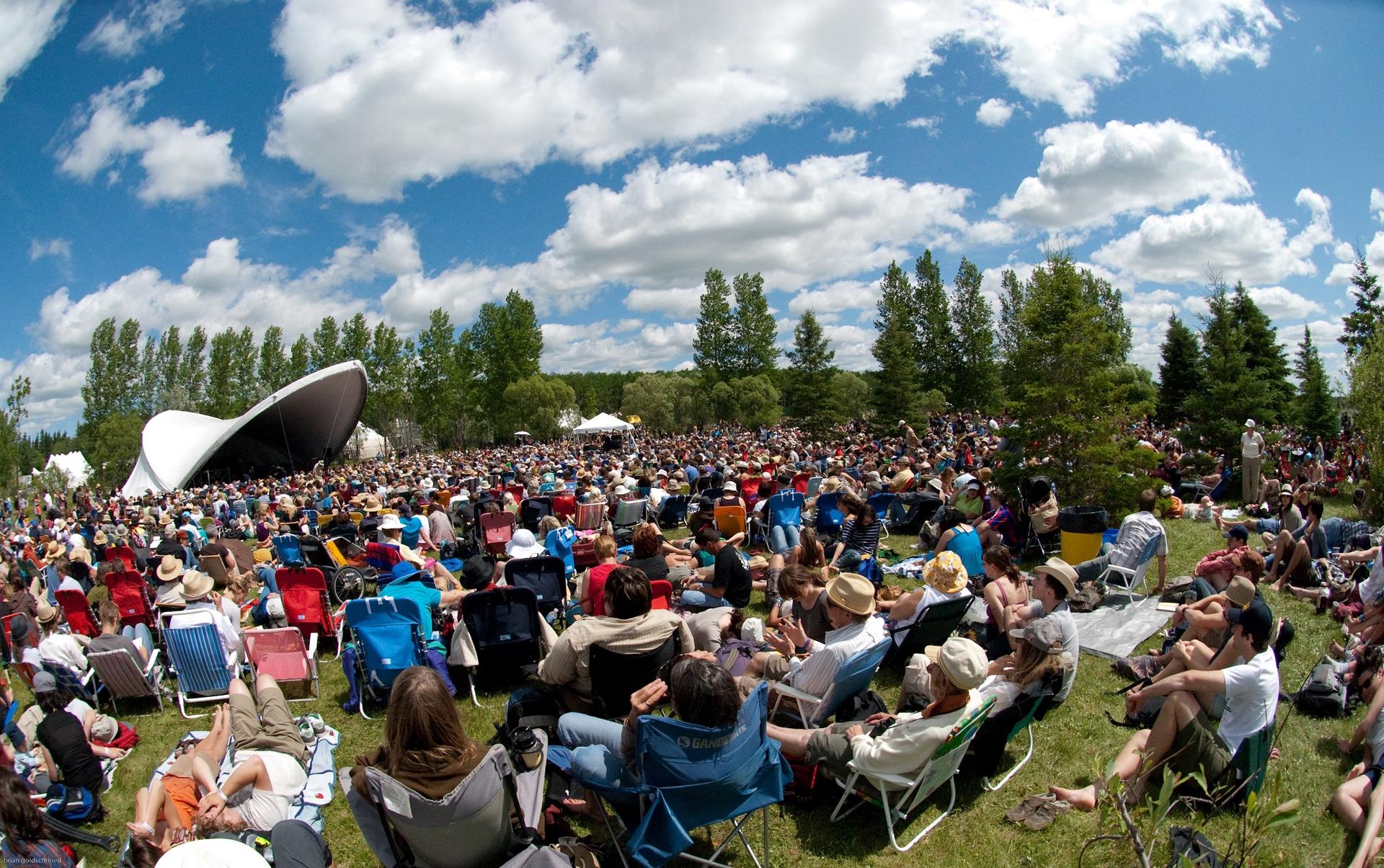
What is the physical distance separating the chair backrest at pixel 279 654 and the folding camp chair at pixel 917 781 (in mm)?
4579

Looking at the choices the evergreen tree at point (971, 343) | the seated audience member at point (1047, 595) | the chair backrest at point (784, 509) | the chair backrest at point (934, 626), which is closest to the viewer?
the seated audience member at point (1047, 595)

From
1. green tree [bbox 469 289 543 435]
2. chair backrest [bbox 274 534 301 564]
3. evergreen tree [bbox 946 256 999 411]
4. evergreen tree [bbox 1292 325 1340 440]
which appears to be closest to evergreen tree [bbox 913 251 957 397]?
evergreen tree [bbox 946 256 999 411]

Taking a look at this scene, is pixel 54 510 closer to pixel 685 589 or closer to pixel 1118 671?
pixel 685 589

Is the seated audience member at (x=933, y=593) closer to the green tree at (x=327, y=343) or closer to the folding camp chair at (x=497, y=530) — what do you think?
the folding camp chair at (x=497, y=530)

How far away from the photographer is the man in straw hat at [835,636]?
4410 mm

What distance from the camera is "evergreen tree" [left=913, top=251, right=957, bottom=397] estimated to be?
180 ft

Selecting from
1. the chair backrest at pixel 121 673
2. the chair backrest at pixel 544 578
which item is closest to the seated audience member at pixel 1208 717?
the chair backrest at pixel 544 578

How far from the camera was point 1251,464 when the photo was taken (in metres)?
13.7

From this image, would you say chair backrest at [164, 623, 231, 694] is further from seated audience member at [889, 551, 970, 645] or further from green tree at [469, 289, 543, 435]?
green tree at [469, 289, 543, 435]

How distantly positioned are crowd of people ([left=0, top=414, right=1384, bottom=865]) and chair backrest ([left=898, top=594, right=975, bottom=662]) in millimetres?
68

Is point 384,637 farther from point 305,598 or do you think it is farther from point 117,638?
point 117,638

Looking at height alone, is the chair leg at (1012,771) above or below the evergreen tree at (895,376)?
below

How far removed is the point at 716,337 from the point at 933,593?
56.5 metres

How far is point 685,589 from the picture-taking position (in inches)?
284
